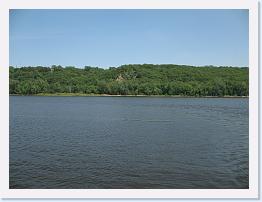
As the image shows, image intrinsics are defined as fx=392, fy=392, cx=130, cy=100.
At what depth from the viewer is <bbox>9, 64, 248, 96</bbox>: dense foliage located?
23359 mm

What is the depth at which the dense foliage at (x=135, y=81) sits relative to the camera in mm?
23359

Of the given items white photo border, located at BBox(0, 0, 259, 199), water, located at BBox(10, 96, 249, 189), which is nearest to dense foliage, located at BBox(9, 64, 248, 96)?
water, located at BBox(10, 96, 249, 189)

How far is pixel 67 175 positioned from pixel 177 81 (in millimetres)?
20937

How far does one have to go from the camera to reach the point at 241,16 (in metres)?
4.19

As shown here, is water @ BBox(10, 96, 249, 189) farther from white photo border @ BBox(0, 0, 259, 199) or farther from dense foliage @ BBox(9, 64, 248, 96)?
dense foliage @ BBox(9, 64, 248, 96)

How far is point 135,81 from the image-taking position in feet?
98.6

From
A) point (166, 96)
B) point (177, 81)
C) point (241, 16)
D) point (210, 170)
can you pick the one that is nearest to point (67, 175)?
point (210, 170)
